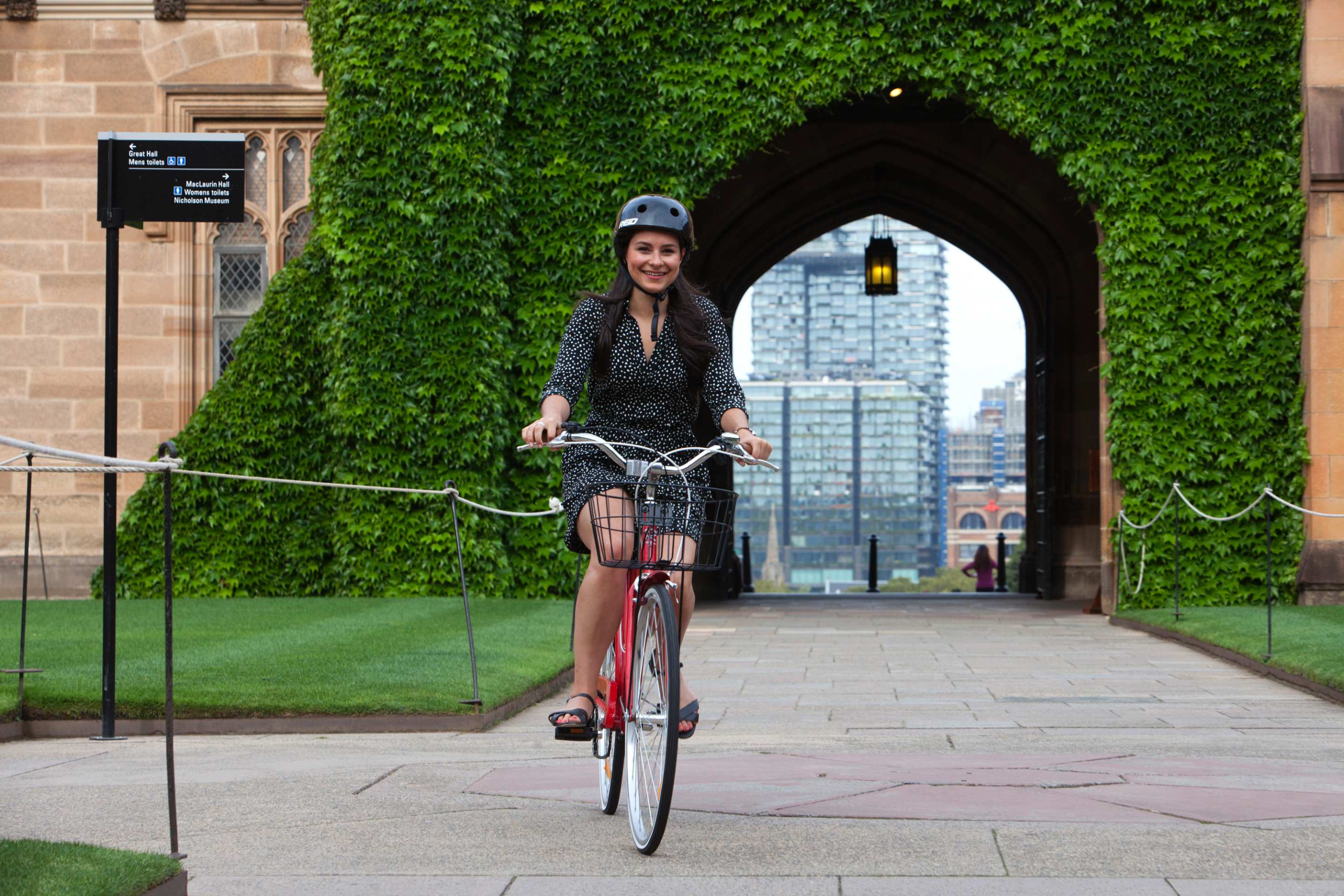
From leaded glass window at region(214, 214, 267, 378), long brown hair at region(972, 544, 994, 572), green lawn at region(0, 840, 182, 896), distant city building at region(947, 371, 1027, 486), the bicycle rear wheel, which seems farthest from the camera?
distant city building at region(947, 371, 1027, 486)

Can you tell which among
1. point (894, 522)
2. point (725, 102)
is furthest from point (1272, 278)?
point (894, 522)

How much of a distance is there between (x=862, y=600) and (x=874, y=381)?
127 meters

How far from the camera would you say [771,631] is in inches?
496

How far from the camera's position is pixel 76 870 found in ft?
10.1

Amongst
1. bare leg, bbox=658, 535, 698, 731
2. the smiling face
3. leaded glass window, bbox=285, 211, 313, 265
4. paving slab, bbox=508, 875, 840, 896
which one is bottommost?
paving slab, bbox=508, 875, 840, 896

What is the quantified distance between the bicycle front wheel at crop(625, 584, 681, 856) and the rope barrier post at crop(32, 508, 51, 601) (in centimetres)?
1256

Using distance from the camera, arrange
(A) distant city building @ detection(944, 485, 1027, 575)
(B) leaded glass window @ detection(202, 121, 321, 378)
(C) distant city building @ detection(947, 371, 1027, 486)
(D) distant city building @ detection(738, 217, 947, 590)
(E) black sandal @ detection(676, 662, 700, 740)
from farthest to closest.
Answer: (C) distant city building @ detection(947, 371, 1027, 486), (D) distant city building @ detection(738, 217, 947, 590), (A) distant city building @ detection(944, 485, 1027, 575), (B) leaded glass window @ detection(202, 121, 321, 378), (E) black sandal @ detection(676, 662, 700, 740)

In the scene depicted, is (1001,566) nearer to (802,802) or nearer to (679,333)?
(802,802)

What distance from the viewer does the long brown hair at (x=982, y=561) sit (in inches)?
971

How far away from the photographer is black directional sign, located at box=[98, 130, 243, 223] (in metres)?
6.50

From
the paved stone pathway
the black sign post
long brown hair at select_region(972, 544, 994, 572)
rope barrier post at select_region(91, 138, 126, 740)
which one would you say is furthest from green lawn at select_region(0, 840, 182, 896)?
long brown hair at select_region(972, 544, 994, 572)

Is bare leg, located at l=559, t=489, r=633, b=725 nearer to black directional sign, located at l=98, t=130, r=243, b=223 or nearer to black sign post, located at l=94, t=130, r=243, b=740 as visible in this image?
black sign post, located at l=94, t=130, r=243, b=740

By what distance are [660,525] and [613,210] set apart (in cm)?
1033

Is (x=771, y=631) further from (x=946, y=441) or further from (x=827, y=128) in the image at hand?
(x=946, y=441)
